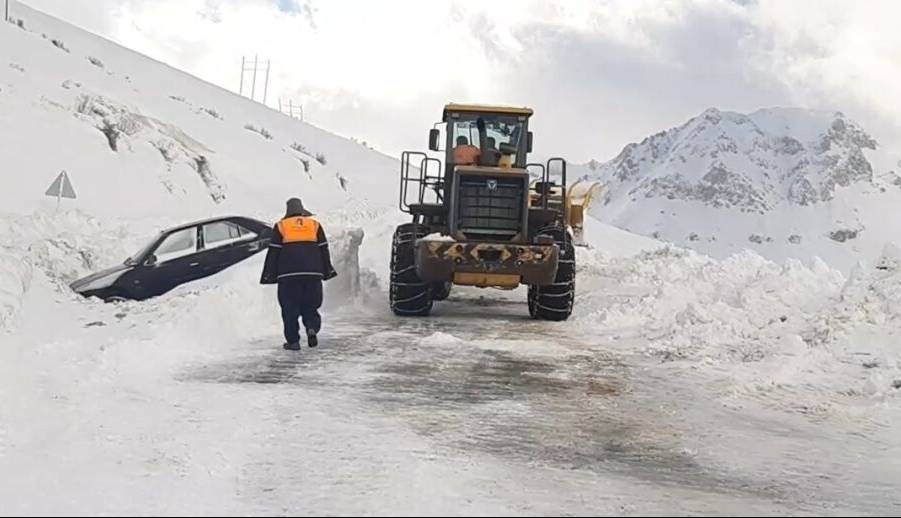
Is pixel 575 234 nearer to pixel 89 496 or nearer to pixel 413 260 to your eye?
pixel 413 260

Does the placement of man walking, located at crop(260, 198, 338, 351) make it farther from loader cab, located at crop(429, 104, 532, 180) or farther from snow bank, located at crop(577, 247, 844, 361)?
loader cab, located at crop(429, 104, 532, 180)

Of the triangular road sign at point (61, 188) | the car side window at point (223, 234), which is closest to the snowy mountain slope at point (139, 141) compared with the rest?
the triangular road sign at point (61, 188)

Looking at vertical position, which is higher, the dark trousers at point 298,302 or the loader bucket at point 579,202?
the loader bucket at point 579,202

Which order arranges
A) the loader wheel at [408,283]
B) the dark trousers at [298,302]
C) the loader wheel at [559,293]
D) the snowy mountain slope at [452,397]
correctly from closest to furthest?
the snowy mountain slope at [452,397], the dark trousers at [298,302], the loader wheel at [559,293], the loader wheel at [408,283]

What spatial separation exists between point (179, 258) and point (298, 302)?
12.4 feet

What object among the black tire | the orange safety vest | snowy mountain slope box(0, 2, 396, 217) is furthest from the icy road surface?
snowy mountain slope box(0, 2, 396, 217)

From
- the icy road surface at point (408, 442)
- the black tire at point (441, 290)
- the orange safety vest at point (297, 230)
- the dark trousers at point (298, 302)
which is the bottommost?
the icy road surface at point (408, 442)

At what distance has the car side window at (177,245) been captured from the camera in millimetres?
12758

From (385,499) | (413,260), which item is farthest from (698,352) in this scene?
(385,499)

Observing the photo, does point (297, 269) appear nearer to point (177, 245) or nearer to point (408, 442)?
point (177, 245)

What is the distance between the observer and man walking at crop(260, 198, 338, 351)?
31.5ft

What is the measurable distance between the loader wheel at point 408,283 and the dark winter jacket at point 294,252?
340cm

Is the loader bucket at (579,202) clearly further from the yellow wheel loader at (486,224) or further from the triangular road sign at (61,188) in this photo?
the triangular road sign at (61,188)

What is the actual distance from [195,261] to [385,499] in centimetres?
905
